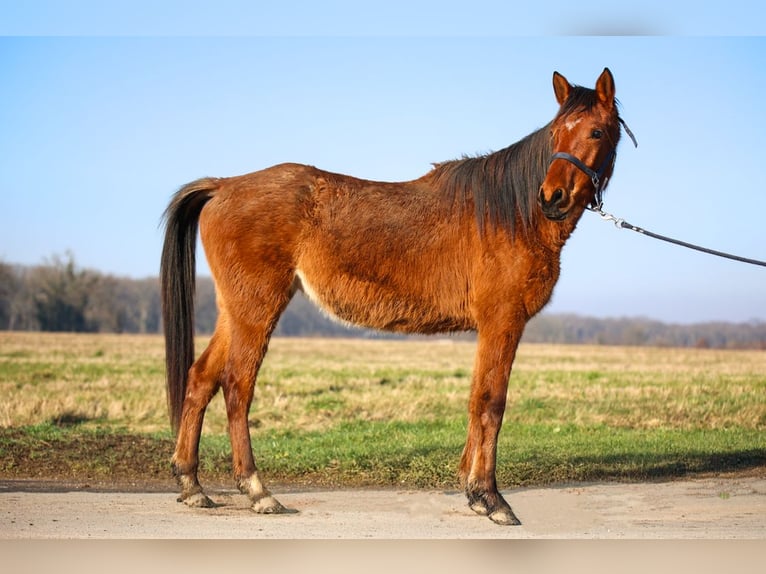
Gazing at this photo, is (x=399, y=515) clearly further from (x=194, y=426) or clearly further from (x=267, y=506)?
(x=194, y=426)

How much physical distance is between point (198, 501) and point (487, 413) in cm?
268

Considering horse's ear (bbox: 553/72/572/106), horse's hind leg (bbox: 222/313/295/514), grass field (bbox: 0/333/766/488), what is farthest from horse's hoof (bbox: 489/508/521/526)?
horse's ear (bbox: 553/72/572/106)

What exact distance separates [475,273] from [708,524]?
286 cm

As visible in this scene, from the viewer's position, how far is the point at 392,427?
44.1 ft

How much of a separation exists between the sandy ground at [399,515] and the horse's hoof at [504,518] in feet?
0.31

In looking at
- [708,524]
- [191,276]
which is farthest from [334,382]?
[708,524]

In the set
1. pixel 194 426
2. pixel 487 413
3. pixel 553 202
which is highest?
pixel 553 202

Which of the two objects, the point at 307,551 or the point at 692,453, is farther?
the point at 692,453

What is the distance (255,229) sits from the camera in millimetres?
7516

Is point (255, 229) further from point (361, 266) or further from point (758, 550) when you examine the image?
point (758, 550)

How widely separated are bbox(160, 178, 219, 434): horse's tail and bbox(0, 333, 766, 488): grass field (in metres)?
2.17

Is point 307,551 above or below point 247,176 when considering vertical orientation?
below

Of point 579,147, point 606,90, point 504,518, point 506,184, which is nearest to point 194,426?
point 504,518

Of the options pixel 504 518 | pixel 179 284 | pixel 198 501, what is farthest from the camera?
pixel 179 284
